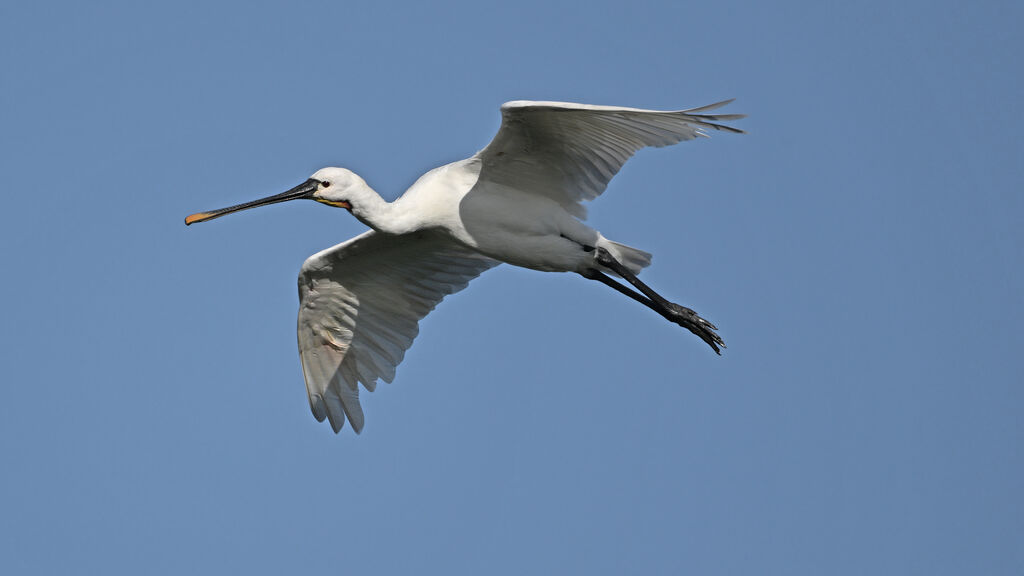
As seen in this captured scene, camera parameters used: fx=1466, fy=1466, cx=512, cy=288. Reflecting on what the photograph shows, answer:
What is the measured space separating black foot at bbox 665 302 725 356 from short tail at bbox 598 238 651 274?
828 mm

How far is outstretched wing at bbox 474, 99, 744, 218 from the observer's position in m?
14.7

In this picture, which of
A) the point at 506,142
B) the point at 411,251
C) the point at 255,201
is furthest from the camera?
the point at 411,251

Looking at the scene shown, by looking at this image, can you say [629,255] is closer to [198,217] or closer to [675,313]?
[675,313]

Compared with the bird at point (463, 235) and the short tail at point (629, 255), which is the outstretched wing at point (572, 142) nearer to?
the bird at point (463, 235)

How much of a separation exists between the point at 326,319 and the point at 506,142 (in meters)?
4.26

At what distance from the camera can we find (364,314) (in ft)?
61.9

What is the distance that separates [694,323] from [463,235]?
3403mm

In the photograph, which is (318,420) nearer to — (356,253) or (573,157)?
(356,253)

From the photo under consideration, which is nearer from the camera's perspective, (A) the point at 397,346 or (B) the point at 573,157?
(B) the point at 573,157

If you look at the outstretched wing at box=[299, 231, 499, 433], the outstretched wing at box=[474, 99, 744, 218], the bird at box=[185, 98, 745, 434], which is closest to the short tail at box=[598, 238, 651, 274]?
the bird at box=[185, 98, 745, 434]

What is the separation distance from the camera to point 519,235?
53.9 feet

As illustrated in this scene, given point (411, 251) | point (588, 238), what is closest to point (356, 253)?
point (411, 251)

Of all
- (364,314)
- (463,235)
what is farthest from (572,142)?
(364,314)

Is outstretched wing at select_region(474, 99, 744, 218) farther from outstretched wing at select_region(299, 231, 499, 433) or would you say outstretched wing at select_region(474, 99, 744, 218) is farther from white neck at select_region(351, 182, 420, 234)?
outstretched wing at select_region(299, 231, 499, 433)
